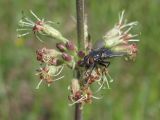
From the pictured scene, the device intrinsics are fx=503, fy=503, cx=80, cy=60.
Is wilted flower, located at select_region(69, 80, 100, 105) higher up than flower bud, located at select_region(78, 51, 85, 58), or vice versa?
flower bud, located at select_region(78, 51, 85, 58)

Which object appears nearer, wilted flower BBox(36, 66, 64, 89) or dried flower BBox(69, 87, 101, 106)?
dried flower BBox(69, 87, 101, 106)

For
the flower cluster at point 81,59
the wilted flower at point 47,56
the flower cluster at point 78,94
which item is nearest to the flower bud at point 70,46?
the flower cluster at point 81,59

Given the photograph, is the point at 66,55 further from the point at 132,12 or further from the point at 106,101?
the point at 132,12

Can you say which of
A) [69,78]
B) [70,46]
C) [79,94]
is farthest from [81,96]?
[69,78]

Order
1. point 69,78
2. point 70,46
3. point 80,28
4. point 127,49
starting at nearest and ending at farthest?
point 80,28 → point 70,46 → point 127,49 → point 69,78

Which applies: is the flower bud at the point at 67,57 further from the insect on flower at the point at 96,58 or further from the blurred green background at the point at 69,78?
the blurred green background at the point at 69,78

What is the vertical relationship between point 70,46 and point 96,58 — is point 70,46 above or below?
above

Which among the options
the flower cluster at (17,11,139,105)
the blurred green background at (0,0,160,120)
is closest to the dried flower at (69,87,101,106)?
the flower cluster at (17,11,139,105)

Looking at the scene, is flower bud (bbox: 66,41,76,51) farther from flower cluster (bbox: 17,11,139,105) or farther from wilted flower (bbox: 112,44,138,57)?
wilted flower (bbox: 112,44,138,57)

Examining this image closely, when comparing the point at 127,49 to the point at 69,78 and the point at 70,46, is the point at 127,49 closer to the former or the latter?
the point at 70,46
